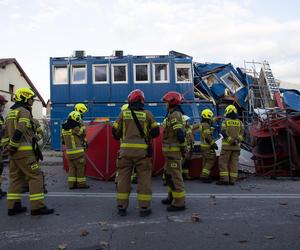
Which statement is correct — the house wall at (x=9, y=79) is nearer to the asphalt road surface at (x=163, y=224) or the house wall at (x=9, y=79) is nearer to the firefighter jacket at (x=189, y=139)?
the firefighter jacket at (x=189, y=139)

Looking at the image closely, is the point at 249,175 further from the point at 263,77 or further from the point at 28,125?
the point at 263,77

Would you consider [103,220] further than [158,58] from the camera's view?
No

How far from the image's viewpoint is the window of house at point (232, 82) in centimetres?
1708

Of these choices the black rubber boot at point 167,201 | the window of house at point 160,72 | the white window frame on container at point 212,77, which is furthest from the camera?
the white window frame on container at point 212,77

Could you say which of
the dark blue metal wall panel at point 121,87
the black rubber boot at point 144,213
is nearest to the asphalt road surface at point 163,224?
the black rubber boot at point 144,213

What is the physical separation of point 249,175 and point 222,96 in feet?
20.9

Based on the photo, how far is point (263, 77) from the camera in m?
17.4

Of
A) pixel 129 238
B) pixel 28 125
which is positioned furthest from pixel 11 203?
pixel 129 238

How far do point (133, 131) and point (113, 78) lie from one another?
388 inches

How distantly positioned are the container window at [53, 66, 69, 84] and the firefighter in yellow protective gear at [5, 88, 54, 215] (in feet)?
31.7

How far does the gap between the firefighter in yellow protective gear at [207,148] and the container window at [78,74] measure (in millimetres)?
7086

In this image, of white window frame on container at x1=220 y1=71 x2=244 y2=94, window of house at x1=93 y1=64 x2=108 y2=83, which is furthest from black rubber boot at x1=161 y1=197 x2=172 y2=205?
white window frame on container at x1=220 y1=71 x2=244 y2=94

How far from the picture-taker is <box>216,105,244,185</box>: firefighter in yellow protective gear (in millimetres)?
9539

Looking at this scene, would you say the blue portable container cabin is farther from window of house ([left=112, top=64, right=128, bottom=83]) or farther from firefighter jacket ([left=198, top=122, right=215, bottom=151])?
firefighter jacket ([left=198, top=122, right=215, bottom=151])
